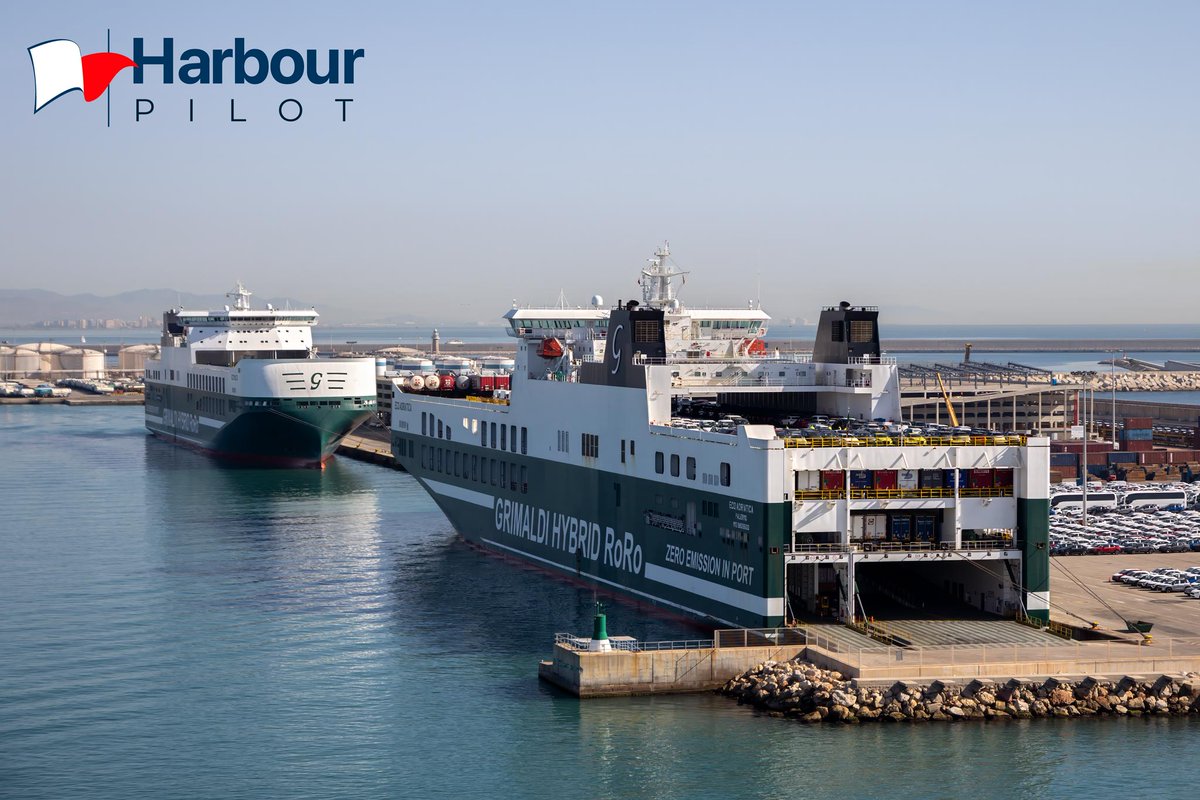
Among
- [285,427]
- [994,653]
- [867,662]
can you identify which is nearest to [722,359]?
[867,662]

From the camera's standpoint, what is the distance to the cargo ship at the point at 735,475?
3597cm

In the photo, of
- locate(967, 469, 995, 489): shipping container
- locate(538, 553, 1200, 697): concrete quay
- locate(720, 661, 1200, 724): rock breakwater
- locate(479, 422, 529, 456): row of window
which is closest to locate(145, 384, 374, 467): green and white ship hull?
locate(479, 422, 529, 456): row of window

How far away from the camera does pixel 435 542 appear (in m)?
57.3

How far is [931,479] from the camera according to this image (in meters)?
36.4

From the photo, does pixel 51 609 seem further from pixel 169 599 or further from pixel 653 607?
pixel 653 607

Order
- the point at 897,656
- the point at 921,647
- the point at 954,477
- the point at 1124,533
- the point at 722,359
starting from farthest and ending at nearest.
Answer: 1. the point at 1124,533
2. the point at 722,359
3. the point at 954,477
4. the point at 921,647
5. the point at 897,656

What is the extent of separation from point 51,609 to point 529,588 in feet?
44.4

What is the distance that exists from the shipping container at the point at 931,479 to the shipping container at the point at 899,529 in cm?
94

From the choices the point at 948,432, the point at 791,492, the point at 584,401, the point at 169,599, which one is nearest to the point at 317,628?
the point at 169,599

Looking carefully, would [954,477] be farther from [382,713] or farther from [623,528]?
[382,713]

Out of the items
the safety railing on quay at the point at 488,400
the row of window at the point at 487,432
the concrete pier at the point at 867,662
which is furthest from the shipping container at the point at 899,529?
the safety railing on quay at the point at 488,400

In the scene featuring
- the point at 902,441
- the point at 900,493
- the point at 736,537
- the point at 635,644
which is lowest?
the point at 635,644

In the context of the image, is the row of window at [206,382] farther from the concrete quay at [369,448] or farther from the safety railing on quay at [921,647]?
the safety railing on quay at [921,647]

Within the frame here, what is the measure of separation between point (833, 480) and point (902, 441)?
1.91 m
